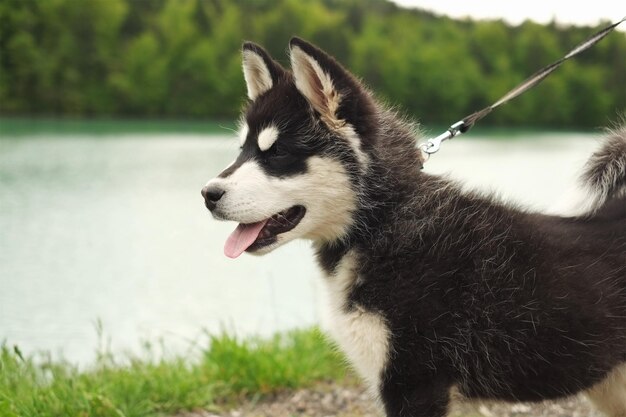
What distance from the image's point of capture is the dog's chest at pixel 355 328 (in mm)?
3301

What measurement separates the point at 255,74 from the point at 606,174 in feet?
6.18

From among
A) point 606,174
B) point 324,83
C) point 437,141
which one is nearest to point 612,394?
point 606,174

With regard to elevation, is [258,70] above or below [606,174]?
above

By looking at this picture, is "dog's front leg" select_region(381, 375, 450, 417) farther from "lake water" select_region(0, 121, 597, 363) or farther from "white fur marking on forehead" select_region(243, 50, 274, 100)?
"white fur marking on forehead" select_region(243, 50, 274, 100)

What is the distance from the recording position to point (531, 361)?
11.1 feet

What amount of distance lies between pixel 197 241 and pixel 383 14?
188 ft

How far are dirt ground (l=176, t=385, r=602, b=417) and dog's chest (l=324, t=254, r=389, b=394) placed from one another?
1.65 m

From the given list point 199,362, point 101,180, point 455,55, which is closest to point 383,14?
point 455,55

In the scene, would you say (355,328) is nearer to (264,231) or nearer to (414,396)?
(414,396)

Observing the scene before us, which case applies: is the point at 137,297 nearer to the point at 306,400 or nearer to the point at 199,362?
the point at 199,362

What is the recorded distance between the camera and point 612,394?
149 inches

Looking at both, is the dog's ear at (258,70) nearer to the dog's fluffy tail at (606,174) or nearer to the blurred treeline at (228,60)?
the dog's fluffy tail at (606,174)

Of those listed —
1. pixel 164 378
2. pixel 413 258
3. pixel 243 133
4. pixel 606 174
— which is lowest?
pixel 164 378

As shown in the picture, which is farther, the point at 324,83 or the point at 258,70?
the point at 258,70
